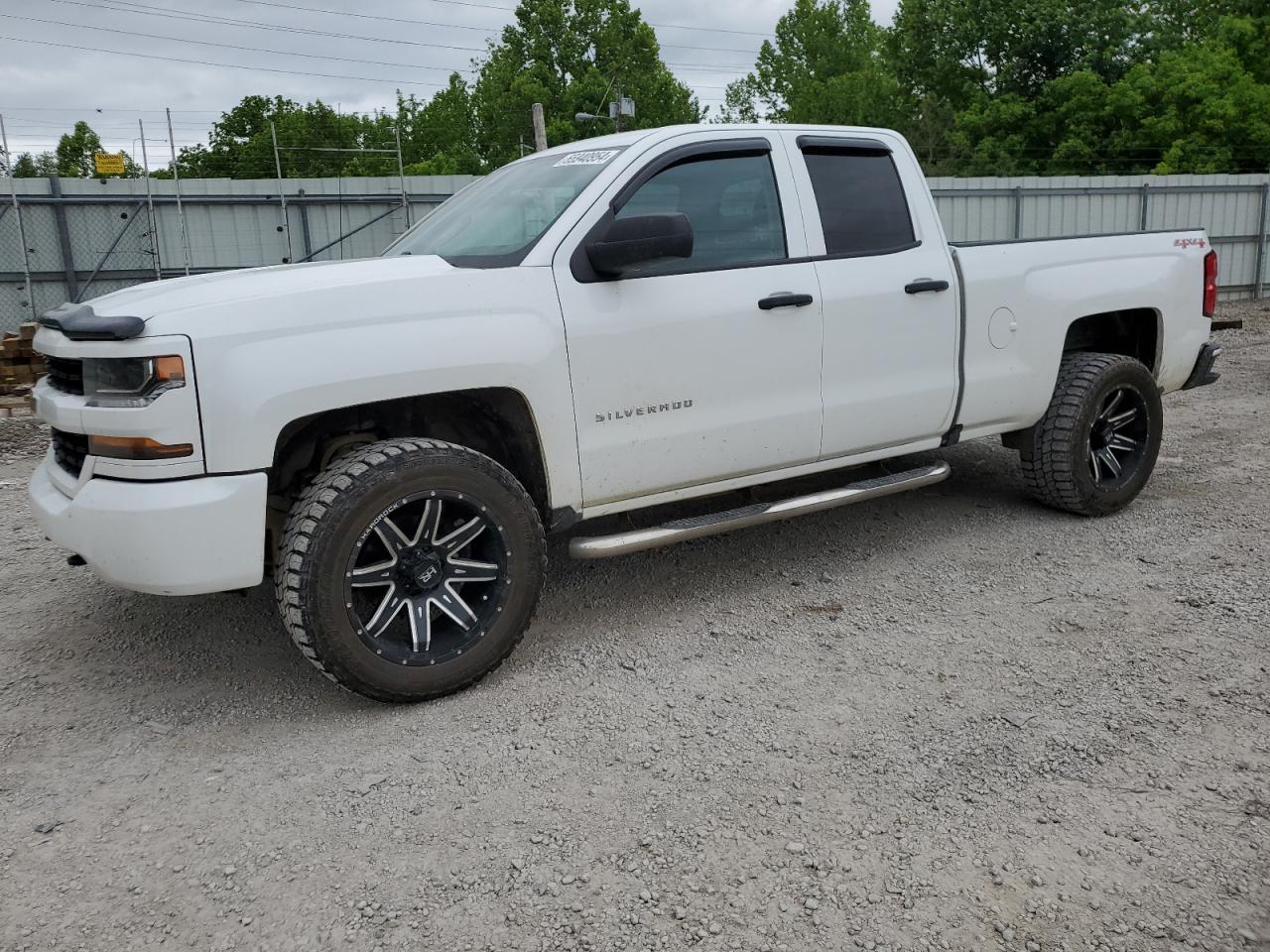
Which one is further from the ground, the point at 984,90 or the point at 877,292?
the point at 984,90

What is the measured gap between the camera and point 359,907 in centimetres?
259

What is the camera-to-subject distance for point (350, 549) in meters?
3.45

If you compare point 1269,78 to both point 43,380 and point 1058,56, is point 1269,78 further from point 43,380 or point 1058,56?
point 43,380

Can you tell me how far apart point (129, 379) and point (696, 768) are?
211 cm

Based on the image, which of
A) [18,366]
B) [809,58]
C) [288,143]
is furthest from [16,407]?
[809,58]

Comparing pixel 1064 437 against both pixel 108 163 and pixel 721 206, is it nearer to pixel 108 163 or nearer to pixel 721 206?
pixel 721 206

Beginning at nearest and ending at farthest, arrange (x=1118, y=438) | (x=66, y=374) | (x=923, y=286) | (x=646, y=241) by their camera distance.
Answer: (x=66, y=374)
(x=646, y=241)
(x=923, y=286)
(x=1118, y=438)

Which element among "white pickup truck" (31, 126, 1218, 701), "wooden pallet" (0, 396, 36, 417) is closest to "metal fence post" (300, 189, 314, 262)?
"wooden pallet" (0, 396, 36, 417)

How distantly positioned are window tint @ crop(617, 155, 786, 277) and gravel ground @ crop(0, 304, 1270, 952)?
149 centimetres

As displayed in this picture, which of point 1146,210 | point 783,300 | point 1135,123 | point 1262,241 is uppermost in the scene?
point 1135,123

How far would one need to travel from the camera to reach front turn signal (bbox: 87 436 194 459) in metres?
3.24

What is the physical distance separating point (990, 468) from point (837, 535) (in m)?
1.81

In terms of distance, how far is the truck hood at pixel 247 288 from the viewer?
3293 mm

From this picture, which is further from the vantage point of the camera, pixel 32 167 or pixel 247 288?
pixel 32 167
